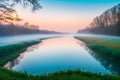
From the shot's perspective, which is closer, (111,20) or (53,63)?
(53,63)

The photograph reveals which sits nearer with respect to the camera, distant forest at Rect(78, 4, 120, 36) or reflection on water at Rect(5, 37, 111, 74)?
reflection on water at Rect(5, 37, 111, 74)

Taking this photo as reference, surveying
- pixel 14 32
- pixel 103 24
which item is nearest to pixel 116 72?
pixel 103 24

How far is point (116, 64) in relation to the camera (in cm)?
2659

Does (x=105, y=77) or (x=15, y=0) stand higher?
(x=15, y=0)

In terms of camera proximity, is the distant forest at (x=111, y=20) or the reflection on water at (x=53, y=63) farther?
the distant forest at (x=111, y=20)

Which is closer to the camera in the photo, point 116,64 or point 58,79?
point 58,79

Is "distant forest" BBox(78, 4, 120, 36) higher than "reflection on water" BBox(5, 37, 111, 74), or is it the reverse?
"distant forest" BBox(78, 4, 120, 36)

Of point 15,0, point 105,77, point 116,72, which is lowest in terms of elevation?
point 116,72

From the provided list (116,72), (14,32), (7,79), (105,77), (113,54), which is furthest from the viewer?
(14,32)

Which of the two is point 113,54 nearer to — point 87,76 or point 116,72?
point 116,72

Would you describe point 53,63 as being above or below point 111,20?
below

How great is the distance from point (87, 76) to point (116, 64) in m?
12.8

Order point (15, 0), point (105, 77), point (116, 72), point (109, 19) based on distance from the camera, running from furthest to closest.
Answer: point (109, 19) < point (116, 72) < point (15, 0) < point (105, 77)

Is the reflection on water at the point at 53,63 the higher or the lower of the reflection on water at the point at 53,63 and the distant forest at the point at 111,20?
the lower
